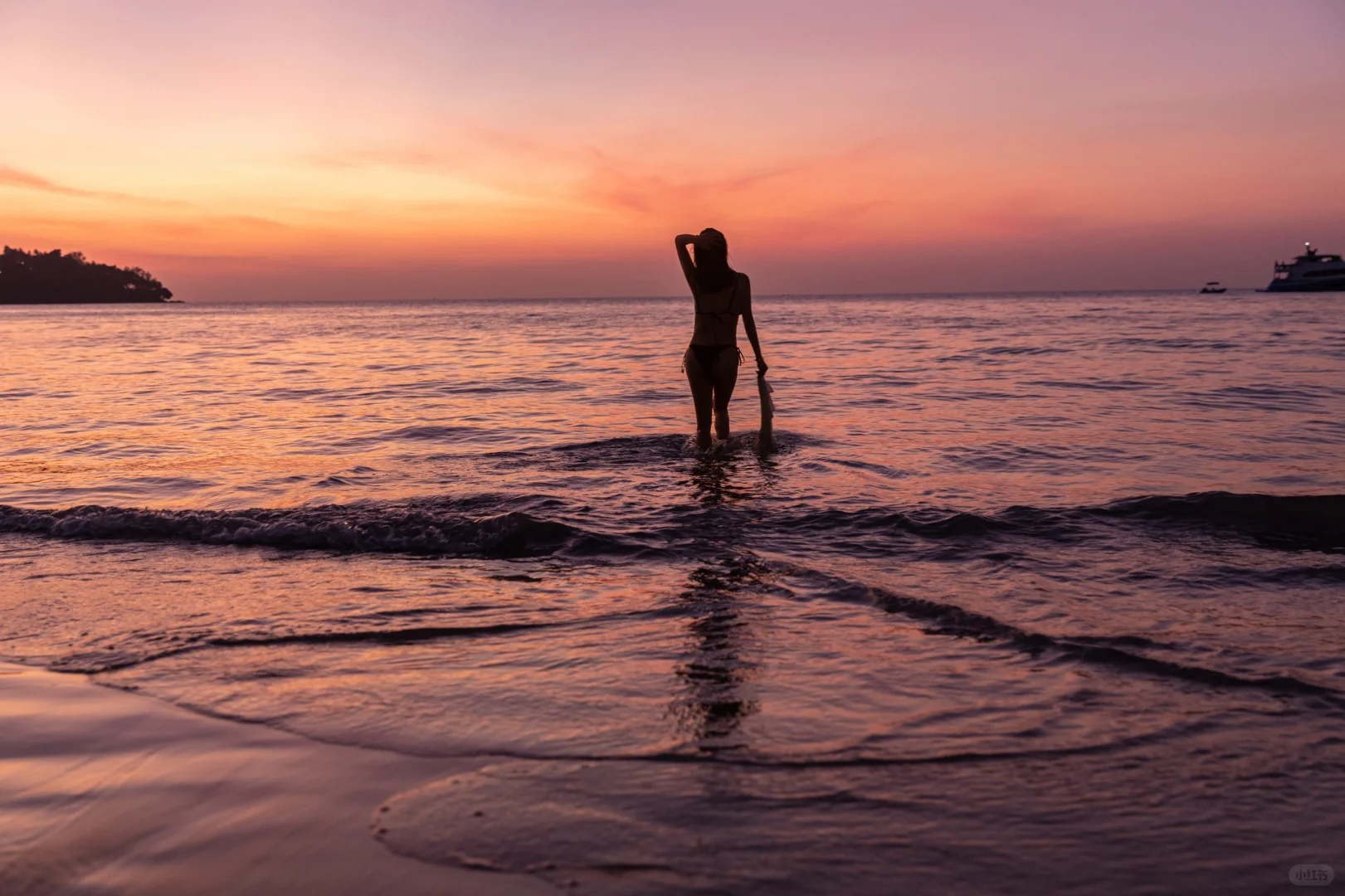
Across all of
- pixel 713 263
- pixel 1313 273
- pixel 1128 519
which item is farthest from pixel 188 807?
pixel 1313 273

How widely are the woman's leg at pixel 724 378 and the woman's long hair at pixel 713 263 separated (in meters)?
0.70

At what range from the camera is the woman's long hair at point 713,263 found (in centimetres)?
834

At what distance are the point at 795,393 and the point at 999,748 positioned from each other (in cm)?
1395

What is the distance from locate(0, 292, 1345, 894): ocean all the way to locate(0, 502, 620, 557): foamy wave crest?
0.04 metres

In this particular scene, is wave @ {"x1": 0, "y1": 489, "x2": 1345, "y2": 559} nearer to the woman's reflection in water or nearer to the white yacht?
the woman's reflection in water

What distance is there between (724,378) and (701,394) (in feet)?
1.29

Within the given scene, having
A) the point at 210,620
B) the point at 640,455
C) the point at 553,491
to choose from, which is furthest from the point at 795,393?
the point at 210,620

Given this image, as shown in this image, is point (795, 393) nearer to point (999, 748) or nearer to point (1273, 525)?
point (1273, 525)

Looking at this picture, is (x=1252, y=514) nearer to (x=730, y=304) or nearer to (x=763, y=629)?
(x=763, y=629)

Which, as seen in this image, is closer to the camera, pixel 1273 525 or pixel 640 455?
pixel 1273 525

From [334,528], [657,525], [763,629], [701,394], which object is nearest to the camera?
[763,629]

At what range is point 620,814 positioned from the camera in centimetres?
251

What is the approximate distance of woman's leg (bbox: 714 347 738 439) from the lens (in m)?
9.15

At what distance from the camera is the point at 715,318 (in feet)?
29.7
